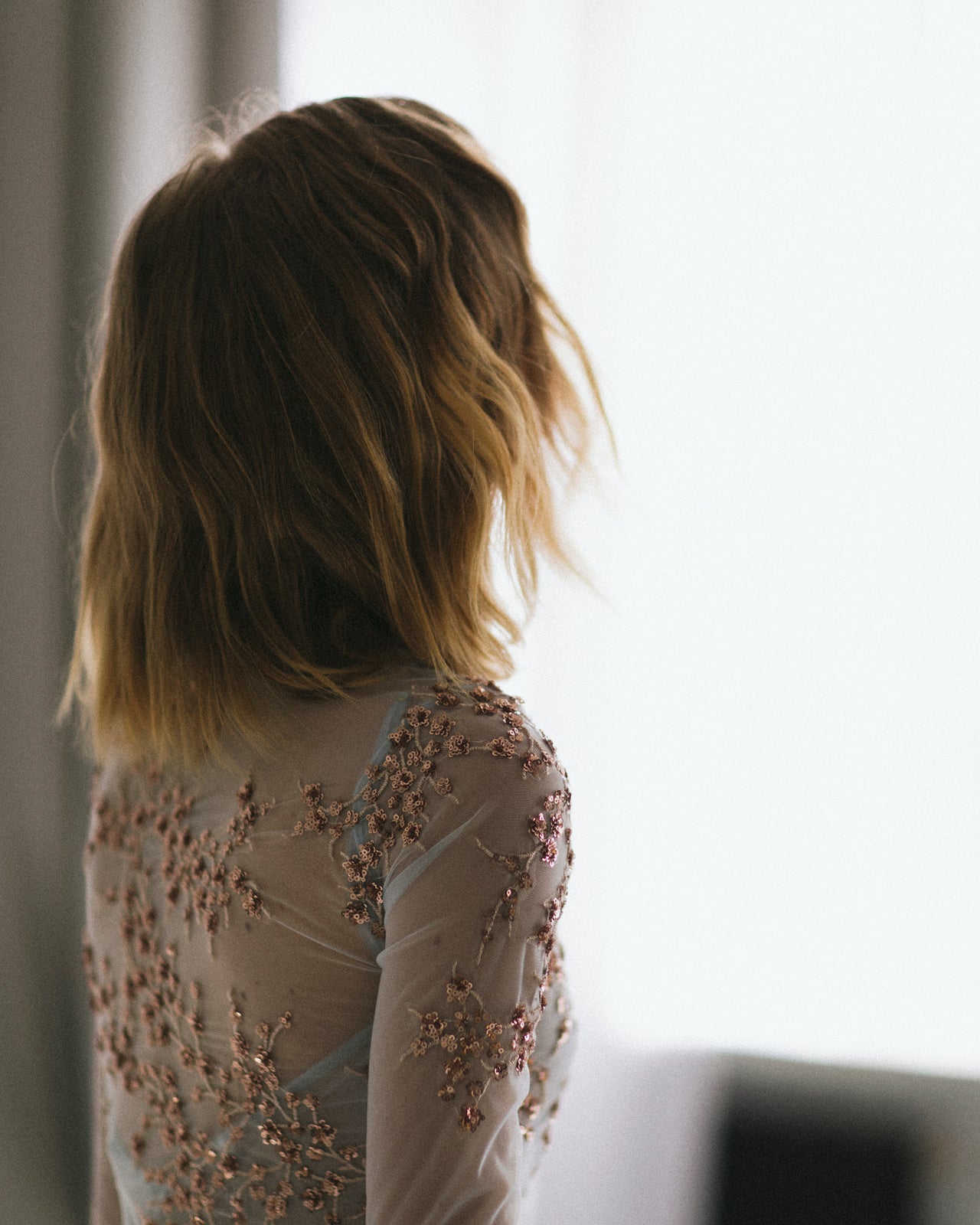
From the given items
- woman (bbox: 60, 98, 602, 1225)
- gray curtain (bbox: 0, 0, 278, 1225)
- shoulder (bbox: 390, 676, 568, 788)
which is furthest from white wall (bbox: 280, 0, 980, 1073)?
shoulder (bbox: 390, 676, 568, 788)

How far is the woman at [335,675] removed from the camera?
0.57 metres

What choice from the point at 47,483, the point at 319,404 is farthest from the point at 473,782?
the point at 47,483

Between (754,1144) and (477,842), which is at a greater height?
(477,842)

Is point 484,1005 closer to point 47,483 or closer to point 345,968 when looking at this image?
point 345,968

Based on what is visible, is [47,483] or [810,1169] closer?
[47,483]

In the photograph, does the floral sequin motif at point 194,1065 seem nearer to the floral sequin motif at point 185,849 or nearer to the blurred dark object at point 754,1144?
the floral sequin motif at point 185,849

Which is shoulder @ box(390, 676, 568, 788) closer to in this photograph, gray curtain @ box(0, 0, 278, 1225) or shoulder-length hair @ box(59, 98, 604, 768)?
shoulder-length hair @ box(59, 98, 604, 768)

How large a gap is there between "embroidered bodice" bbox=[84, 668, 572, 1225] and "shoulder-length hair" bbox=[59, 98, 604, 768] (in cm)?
6

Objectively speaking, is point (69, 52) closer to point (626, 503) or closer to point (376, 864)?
point (626, 503)

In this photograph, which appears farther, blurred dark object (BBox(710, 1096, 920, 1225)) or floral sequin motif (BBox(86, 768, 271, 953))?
blurred dark object (BBox(710, 1096, 920, 1225))

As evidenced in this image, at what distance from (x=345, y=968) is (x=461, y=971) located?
10 cm

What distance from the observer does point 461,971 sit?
1.85 feet

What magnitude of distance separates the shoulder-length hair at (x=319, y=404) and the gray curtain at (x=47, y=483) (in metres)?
0.46

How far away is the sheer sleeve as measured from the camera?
0.56m
